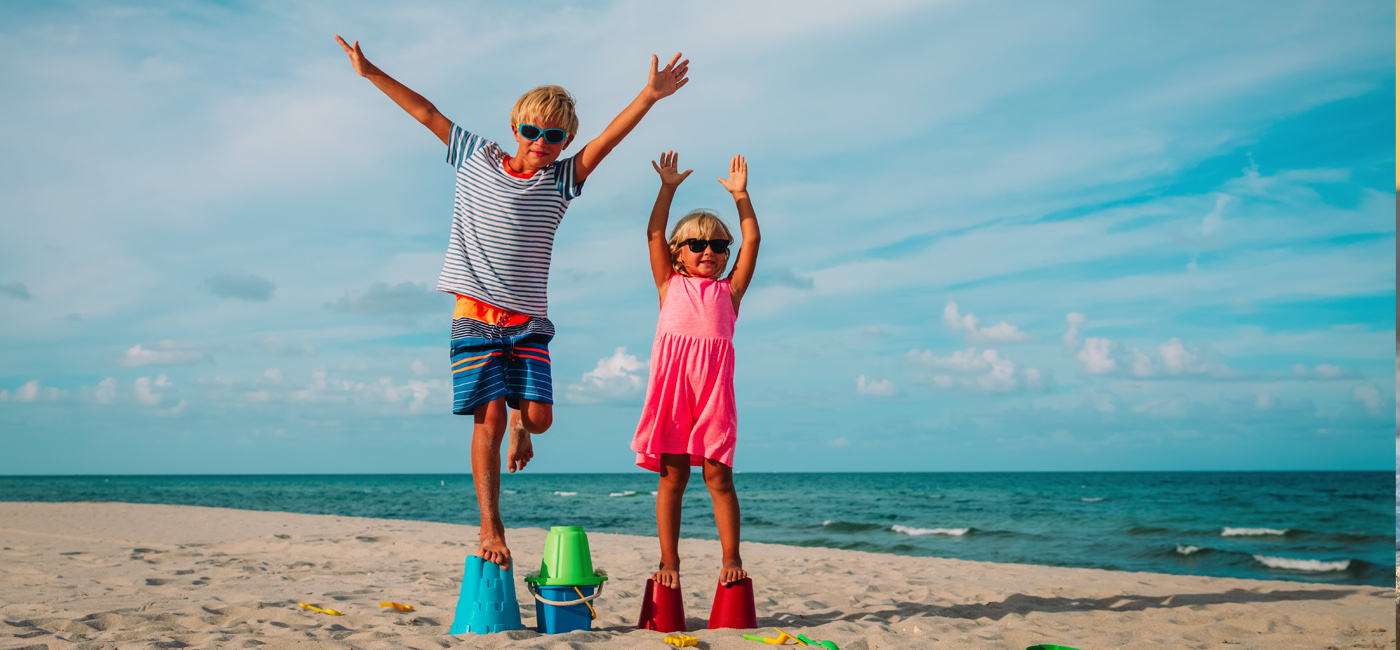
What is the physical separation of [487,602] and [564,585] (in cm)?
34

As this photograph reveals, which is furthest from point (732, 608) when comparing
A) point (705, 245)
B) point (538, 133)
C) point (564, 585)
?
point (538, 133)

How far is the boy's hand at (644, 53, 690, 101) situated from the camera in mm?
3486

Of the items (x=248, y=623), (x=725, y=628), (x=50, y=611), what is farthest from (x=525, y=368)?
(x=50, y=611)

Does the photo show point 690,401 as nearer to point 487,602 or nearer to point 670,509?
point 670,509

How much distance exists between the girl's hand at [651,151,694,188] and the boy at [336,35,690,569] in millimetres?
377

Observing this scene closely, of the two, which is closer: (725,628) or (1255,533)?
(725,628)

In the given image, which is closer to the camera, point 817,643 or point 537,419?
point 817,643

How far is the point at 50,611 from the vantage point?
12.6 feet

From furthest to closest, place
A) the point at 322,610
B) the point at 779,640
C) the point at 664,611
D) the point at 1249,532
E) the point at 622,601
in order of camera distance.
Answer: the point at 1249,532 → the point at 622,601 → the point at 322,610 → the point at 664,611 → the point at 779,640

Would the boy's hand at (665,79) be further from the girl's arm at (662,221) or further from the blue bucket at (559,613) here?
the blue bucket at (559,613)

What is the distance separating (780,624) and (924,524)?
1594cm

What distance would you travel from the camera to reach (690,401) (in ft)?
11.8

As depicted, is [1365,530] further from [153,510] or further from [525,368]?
[153,510]

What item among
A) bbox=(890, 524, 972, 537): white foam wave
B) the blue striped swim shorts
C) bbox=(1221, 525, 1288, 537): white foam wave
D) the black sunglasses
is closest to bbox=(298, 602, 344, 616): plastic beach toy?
the blue striped swim shorts
